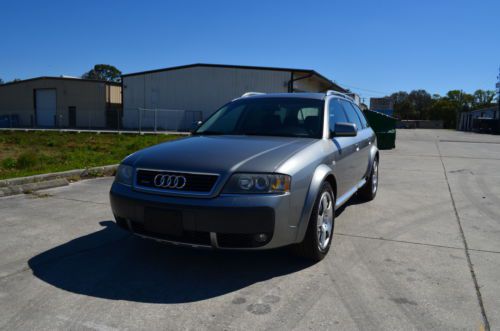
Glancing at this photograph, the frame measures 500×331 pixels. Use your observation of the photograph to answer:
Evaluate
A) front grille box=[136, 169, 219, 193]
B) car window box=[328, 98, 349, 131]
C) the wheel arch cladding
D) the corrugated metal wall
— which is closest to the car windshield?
car window box=[328, 98, 349, 131]

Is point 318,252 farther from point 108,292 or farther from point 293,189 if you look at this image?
point 108,292

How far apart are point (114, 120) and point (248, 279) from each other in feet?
117

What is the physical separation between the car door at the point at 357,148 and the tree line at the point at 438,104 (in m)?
103

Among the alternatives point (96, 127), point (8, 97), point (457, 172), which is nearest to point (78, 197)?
point (457, 172)

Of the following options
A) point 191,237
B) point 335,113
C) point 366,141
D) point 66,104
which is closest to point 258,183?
point 191,237

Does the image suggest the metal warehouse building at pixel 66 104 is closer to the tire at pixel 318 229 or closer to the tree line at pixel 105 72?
the tire at pixel 318 229

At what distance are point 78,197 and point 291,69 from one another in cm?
2480

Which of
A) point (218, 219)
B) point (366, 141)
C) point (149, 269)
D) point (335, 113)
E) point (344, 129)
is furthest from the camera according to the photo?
point (366, 141)

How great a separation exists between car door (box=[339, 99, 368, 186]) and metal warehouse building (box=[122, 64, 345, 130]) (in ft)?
77.0

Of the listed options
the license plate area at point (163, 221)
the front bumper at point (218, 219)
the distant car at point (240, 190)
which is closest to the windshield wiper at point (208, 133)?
the distant car at point (240, 190)

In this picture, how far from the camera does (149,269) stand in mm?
3721

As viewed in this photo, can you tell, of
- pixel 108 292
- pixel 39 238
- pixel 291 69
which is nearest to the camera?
pixel 108 292

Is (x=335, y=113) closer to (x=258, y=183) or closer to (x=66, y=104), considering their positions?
(x=258, y=183)

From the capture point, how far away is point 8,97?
A: 146 feet
